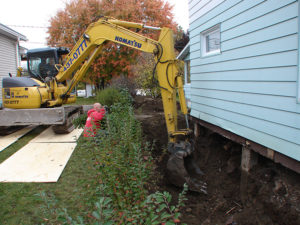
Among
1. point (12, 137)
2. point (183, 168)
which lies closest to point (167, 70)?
point (183, 168)

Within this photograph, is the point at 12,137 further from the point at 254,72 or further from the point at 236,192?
the point at 254,72

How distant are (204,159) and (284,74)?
287cm

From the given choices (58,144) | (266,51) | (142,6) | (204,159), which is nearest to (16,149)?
(58,144)

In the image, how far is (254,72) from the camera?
3492 millimetres

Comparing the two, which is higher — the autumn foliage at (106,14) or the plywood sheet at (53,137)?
the autumn foliage at (106,14)

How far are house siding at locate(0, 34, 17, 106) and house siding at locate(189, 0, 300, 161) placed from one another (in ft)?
39.0

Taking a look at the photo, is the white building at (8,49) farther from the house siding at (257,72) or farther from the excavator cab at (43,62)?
the house siding at (257,72)

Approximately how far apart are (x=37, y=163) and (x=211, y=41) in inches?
191

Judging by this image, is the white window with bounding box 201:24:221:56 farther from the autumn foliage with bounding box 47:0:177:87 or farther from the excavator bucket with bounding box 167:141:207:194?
the autumn foliage with bounding box 47:0:177:87

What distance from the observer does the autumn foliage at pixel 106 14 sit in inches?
576

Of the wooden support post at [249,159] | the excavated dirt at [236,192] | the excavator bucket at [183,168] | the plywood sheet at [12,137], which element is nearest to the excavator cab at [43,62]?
the plywood sheet at [12,137]

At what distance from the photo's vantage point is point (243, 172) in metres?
3.90

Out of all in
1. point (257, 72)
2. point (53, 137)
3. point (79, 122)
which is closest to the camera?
point (257, 72)

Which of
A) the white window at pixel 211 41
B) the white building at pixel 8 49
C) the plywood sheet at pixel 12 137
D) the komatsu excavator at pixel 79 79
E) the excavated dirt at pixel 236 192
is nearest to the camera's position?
the excavated dirt at pixel 236 192
